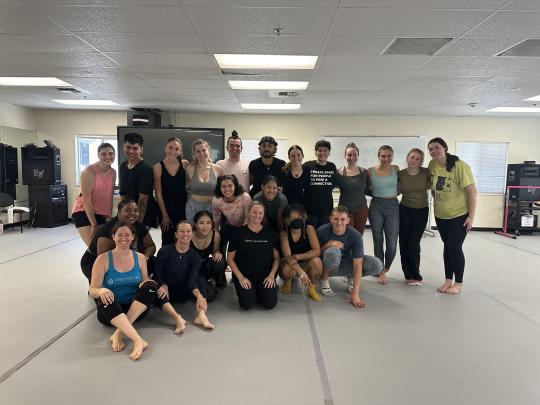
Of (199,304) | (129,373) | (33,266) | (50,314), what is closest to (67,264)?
(33,266)

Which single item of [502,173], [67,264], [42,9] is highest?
[42,9]

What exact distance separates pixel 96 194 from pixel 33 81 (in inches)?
133

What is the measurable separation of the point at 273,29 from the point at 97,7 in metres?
1.41

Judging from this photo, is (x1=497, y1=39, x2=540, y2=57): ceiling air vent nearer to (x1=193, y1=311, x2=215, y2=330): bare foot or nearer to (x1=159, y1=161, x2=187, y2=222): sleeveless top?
(x1=159, y1=161, x2=187, y2=222): sleeveless top

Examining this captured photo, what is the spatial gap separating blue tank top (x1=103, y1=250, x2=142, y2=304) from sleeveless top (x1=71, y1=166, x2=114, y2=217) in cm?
85

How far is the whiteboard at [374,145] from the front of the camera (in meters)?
8.13

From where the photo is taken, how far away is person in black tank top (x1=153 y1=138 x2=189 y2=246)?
11.3ft

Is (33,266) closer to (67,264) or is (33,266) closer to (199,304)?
(67,264)

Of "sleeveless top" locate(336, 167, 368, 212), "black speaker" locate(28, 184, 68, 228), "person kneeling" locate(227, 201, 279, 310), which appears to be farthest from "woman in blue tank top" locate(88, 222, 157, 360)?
"black speaker" locate(28, 184, 68, 228)

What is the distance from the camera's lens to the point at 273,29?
315 centimetres

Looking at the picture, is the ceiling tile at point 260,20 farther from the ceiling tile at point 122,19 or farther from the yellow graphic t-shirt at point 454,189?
the yellow graphic t-shirt at point 454,189

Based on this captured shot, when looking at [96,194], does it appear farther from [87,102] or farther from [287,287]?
[87,102]

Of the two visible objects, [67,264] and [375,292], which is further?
[67,264]

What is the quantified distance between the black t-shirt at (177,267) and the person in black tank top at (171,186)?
56cm
